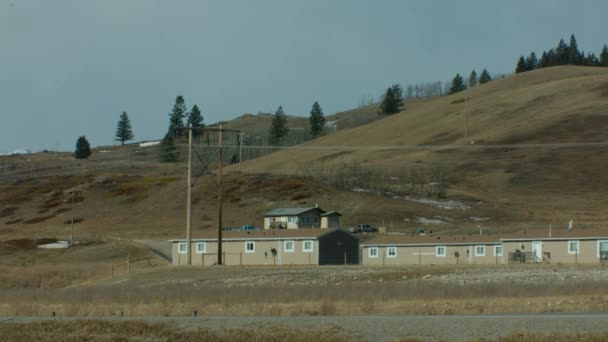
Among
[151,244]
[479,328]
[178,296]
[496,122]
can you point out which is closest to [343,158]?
[496,122]

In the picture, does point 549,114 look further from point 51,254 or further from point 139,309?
point 139,309

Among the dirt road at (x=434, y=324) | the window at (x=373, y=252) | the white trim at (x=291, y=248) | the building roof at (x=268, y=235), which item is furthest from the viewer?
the window at (x=373, y=252)

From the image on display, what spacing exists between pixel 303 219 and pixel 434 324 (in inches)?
3021

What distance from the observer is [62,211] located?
462 feet

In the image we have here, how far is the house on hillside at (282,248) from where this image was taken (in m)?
85.9

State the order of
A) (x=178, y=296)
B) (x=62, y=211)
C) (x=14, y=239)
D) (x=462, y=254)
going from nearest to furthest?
(x=178, y=296), (x=462, y=254), (x=14, y=239), (x=62, y=211)

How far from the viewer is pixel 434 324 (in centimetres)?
2856

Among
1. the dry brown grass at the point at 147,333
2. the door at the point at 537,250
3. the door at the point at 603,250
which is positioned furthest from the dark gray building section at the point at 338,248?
the dry brown grass at the point at 147,333

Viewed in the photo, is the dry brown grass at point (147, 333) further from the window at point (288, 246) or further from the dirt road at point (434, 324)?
the window at point (288, 246)

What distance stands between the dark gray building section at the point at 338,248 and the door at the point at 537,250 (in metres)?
16.8

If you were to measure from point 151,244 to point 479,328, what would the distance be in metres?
78.6

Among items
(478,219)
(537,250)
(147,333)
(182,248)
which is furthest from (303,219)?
(147,333)

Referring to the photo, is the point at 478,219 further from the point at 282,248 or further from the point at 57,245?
the point at 57,245

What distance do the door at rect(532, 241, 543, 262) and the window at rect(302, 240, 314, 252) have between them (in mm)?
18964
